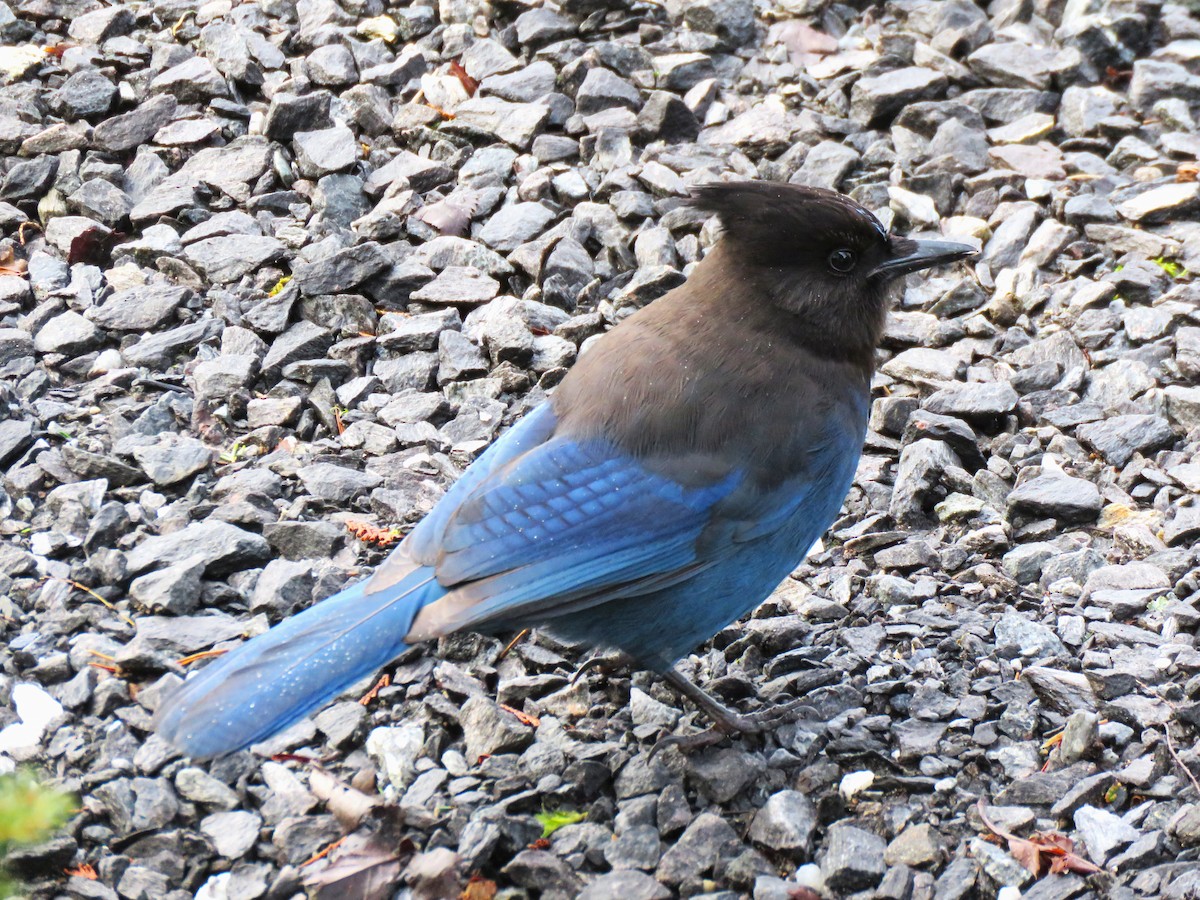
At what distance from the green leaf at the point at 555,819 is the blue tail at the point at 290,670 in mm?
512

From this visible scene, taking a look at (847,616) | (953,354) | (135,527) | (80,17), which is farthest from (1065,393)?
(80,17)

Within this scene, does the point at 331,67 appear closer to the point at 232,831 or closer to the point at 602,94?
the point at 602,94

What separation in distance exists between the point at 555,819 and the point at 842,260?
1.64 metres

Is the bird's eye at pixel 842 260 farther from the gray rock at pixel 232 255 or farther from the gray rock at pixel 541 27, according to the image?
the gray rock at pixel 541 27

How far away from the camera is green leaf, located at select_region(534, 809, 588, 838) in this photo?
3.45 m

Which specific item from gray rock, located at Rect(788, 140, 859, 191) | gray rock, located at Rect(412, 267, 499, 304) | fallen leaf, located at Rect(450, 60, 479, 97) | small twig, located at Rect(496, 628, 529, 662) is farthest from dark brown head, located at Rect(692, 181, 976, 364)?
fallen leaf, located at Rect(450, 60, 479, 97)

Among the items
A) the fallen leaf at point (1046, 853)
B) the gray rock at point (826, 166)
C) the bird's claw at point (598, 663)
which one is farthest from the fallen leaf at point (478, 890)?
the gray rock at point (826, 166)

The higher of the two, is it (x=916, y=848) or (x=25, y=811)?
(x=25, y=811)

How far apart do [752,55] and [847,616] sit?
3.17 meters

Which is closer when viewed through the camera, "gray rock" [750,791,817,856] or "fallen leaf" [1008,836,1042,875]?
"fallen leaf" [1008,836,1042,875]

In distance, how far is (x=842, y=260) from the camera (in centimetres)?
407

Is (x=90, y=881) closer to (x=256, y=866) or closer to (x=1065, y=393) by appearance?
(x=256, y=866)

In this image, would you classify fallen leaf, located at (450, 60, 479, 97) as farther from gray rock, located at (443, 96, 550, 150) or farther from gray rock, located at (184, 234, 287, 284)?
gray rock, located at (184, 234, 287, 284)

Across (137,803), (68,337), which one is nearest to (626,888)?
(137,803)
